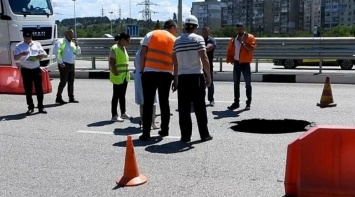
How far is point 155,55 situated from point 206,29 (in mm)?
3386

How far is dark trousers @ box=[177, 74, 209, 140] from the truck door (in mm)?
8653

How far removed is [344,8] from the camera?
92.4m

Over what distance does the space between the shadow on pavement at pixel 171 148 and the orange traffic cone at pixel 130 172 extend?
1515mm

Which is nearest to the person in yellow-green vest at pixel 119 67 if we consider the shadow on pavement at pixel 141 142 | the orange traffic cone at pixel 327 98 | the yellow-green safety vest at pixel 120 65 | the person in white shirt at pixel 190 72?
the yellow-green safety vest at pixel 120 65

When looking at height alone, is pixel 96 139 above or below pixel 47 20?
below

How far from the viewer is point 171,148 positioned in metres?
7.40

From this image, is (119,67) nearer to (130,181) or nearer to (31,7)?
(130,181)

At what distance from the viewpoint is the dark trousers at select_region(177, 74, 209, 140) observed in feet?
25.3

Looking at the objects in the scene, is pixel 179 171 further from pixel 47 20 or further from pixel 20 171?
pixel 47 20

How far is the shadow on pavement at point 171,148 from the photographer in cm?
723

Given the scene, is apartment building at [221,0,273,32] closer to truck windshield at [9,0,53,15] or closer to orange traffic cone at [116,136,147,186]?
truck windshield at [9,0,53,15]

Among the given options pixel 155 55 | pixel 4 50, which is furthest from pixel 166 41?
pixel 4 50

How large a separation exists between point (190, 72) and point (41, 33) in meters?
9.36

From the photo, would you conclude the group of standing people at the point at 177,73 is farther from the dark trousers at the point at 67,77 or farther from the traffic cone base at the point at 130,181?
the dark trousers at the point at 67,77
